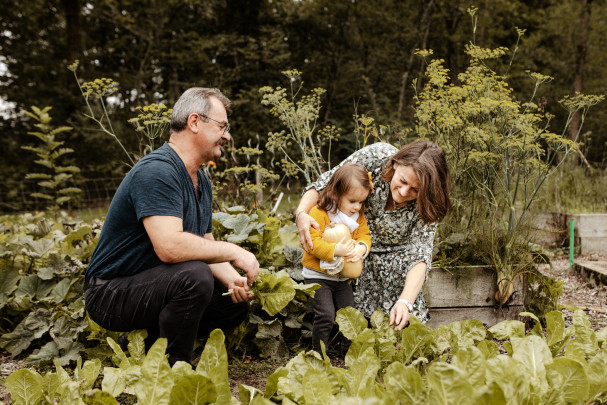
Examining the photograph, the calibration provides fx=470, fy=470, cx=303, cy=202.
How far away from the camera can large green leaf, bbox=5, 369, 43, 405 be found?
1.29m

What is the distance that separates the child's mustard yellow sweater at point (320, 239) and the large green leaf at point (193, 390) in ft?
3.19

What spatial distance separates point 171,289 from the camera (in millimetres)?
1771

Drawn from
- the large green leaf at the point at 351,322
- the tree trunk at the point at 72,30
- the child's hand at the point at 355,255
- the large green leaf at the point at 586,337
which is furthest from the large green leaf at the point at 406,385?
the tree trunk at the point at 72,30

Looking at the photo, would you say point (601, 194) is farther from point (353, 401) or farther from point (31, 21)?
point (31, 21)

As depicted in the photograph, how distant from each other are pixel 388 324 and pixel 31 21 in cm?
1505

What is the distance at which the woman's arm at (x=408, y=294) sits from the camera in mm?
1785

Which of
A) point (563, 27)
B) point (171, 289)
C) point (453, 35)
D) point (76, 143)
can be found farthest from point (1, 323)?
point (563, 27)

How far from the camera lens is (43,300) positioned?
7.62ft

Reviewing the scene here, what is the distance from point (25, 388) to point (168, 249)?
1.95 ft

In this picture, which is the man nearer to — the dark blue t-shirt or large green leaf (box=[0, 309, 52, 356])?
the dark blue t-shirt

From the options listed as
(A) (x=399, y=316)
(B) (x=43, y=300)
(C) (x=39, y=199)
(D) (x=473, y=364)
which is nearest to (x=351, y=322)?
(A) (x=399, y=316)

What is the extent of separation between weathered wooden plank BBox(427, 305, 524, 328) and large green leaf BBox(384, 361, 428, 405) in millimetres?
1567

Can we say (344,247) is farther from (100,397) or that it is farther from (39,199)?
(39,199)

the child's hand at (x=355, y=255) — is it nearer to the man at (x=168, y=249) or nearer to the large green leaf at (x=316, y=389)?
the man at (x=168, y=249)
